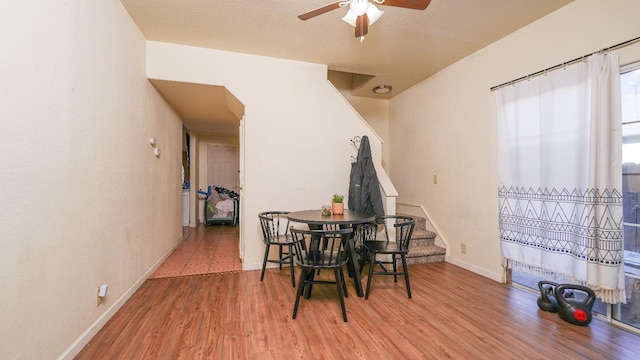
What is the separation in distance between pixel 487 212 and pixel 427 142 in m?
1.39

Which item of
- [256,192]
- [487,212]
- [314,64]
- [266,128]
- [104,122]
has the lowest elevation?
[487,212]

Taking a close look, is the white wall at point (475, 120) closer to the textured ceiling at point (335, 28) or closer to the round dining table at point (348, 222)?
the textured ceiling at point (335, 28)

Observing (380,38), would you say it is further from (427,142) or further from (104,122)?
(104,122)

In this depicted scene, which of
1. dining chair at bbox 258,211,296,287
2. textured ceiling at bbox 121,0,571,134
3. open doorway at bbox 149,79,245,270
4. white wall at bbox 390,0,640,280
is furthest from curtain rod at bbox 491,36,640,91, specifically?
open doorway at bbox 149,79,245,270

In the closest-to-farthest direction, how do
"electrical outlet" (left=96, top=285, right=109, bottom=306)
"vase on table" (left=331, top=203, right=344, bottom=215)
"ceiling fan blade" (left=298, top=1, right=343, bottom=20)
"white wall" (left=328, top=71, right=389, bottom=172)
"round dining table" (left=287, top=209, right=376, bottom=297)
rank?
"ceiling fan blade" (left=298, top=1, right=343, bottom=20), "electrical outlet" (left=96, top=285, right=109, bottom=306), "round dining table" (left=287, top=209, right=376, bottom=297), "vase on table" (left=331, top=203, right=344, bottom=215), "white wall" (left=328, top=71, right=389, bottom=172)

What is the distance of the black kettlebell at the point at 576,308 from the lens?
2.09 m

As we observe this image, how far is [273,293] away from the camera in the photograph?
270 cm

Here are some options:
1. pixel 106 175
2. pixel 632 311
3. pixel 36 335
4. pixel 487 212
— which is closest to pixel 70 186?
pixel 106 175

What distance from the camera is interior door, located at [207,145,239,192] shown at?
7.38 m

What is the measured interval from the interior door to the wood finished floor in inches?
189

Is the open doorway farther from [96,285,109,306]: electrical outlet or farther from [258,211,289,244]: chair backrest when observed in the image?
[96,285,109,306]: electrical outlet

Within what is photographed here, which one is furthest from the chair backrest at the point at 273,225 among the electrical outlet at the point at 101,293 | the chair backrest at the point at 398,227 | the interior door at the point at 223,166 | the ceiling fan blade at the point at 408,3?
the interior door at the point at 223,166

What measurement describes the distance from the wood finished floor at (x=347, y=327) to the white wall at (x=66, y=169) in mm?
332

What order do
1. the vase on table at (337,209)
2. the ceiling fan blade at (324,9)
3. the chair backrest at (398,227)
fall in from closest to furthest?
the ceiling fan blade at (324,9) → the chair backrest at (398,227) → the vase on table at (337,209)
